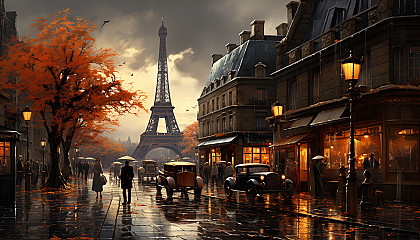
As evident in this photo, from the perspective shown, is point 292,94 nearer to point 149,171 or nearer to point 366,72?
point 366,72

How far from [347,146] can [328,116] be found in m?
1.71

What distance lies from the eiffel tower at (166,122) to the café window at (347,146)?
75.6 metres

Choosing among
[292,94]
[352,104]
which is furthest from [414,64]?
[292,94]

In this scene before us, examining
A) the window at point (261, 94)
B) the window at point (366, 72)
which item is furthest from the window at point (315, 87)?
the window at point (261, 94)

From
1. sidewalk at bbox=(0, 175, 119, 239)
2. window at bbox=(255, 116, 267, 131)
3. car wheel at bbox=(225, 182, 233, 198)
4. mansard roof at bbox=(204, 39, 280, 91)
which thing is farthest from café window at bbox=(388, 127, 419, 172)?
mansard roof at bbox=(204, 39, 280, 91)

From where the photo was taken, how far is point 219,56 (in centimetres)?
6328

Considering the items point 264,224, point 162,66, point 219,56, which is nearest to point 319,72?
point 264,224

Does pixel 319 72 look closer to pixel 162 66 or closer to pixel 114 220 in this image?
pixel 114 220

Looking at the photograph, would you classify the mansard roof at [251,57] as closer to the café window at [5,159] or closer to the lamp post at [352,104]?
the café window at [5,159]

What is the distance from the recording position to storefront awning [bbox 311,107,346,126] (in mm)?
23016

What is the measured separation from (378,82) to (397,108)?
56.7 inches

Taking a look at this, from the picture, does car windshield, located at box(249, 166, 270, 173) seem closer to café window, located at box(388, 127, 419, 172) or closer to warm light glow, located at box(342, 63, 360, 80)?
café window, located at box(388, 127, 419, 172)

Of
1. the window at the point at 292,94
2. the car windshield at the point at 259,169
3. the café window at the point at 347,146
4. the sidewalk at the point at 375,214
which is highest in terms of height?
the window at the point at 292,94

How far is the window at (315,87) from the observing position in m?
26.8
